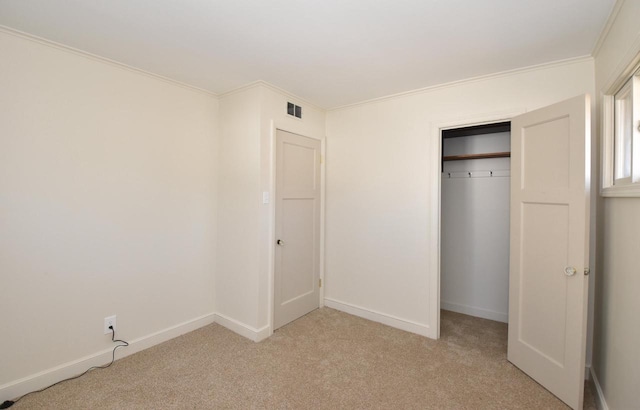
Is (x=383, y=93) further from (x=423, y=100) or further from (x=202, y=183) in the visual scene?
(x=202, y=183)

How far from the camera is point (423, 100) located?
2.87 m

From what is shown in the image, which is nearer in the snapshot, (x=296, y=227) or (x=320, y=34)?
(x=320, y=34)

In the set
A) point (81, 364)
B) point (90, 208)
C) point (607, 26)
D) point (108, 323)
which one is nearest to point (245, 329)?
point (108, 323)

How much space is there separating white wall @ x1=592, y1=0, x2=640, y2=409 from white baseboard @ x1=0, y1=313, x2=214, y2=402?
328 cm

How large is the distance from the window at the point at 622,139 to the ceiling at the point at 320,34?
46cm

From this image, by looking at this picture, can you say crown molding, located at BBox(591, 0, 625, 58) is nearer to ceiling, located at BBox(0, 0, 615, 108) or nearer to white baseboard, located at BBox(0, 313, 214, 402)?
ceiling, located at BBox(0, 0, 615, 108)

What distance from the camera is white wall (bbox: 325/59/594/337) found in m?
2.49

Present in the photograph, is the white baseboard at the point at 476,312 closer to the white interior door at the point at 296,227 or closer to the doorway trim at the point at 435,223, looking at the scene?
the doorway trim at the point at 435,223

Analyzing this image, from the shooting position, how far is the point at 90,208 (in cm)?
226

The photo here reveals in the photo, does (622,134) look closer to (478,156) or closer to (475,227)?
(478,156)

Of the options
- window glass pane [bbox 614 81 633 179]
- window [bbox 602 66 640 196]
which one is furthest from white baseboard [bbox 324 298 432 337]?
window glass pane [bbox 614 81 633 179]

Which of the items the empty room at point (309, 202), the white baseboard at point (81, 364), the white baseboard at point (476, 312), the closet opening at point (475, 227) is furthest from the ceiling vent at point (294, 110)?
the white baseboard at point (476, 312)

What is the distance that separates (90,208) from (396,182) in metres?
2.77

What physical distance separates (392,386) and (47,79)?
335 cm
